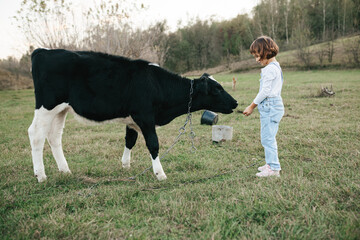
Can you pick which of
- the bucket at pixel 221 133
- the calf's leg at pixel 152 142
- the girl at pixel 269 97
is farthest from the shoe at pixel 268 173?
the bucket at pixel 221 133

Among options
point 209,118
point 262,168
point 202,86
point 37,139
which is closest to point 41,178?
point 37,139

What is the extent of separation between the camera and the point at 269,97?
3992 mm

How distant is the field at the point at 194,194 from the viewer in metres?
2.69

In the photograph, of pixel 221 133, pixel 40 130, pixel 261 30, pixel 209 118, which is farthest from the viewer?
pixel 261 30

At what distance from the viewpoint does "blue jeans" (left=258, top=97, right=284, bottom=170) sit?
13.0 feet

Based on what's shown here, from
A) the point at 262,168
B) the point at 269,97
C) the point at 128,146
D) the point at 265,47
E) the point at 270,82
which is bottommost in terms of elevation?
the point at 262,168

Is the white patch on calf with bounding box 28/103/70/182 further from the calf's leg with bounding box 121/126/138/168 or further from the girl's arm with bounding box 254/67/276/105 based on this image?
the girl's arm with bounding box 254/67/276/105

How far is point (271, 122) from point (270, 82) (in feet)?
1.99

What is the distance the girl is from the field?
0.34 m

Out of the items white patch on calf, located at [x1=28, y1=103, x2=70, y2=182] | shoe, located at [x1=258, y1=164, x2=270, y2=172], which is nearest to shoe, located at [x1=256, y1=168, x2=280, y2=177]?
shoe, located at [x1=258, y1=164, x2=270, y2=172]

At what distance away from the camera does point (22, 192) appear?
12.2 feet

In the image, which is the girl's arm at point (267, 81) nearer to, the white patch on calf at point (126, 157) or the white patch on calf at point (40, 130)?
the white patch on calf at point (126, 157)

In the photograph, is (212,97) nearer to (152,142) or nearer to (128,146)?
(152,142)

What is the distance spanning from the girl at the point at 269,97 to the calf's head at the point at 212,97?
49 centimetres
